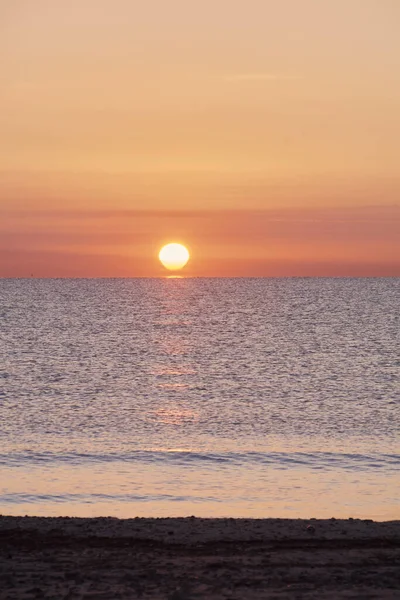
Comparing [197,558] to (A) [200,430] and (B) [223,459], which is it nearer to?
(B) [223,459]

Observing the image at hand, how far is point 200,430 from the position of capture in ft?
121

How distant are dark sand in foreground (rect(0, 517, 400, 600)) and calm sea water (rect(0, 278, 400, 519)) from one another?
105 inches

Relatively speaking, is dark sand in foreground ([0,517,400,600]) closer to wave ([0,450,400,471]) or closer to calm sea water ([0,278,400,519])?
calm sea water ([0,278,400,519])

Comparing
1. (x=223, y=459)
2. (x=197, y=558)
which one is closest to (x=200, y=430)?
(x=223, y=459)

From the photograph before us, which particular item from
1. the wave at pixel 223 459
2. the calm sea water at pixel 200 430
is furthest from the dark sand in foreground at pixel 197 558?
the wave at pixel 223 459

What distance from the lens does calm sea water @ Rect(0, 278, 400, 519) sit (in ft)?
81.0

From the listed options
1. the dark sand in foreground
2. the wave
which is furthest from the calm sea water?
the dark sand in foreground

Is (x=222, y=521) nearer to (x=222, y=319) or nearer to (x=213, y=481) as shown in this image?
(x=213, y=481)

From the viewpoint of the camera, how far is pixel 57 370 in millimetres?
62875

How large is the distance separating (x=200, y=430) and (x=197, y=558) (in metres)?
19.2

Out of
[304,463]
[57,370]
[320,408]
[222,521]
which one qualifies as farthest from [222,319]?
[222,521]

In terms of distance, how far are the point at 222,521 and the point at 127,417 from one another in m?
19.8

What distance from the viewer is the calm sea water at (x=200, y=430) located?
2470 centimetres

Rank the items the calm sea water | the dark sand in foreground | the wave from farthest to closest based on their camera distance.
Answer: the wave, the calm sea water, the dark sand in foreground
